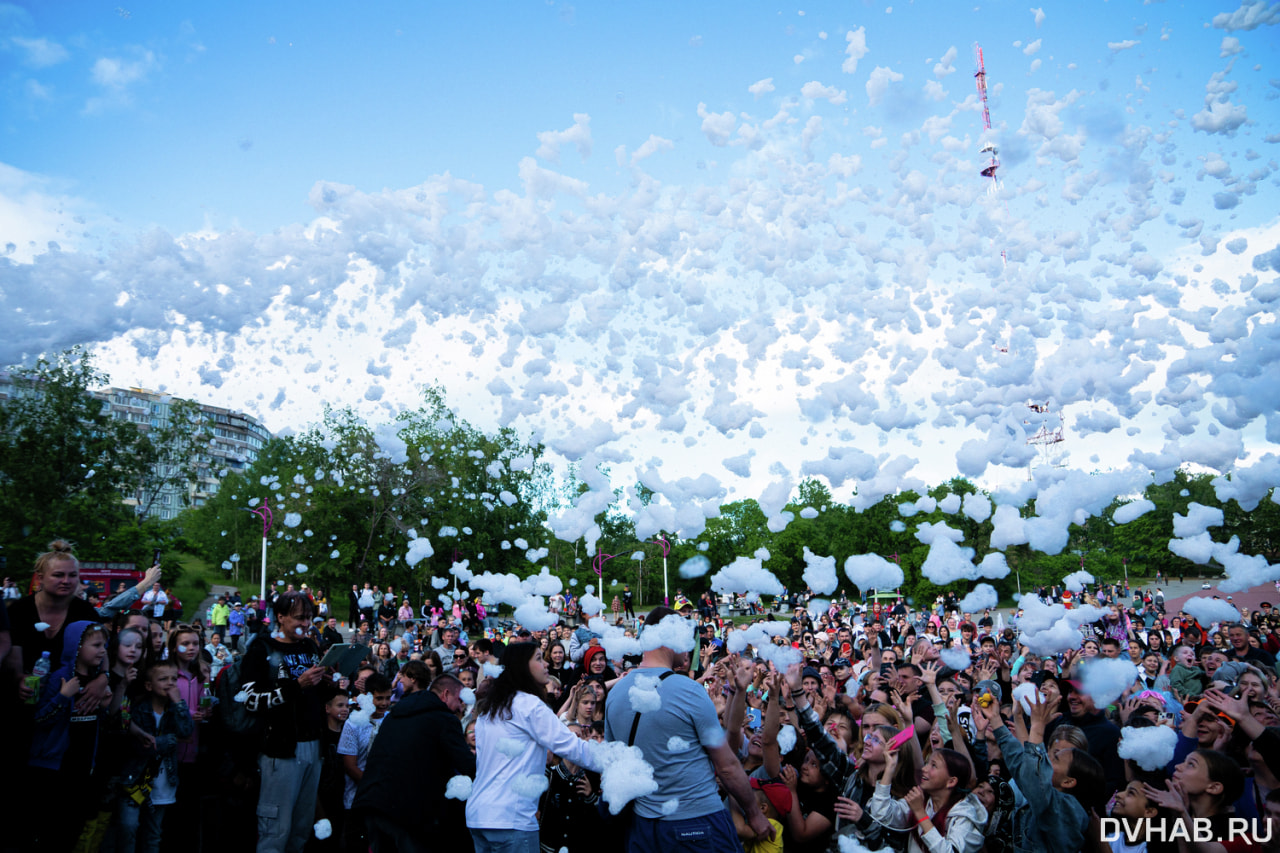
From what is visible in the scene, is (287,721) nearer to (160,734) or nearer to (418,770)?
(160,734)

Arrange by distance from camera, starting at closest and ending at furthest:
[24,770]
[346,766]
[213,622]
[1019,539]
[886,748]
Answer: [24,770] → [886,748] → [346,766] → [1019,539] → [213,622]

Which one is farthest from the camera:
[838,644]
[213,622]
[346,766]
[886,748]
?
[213,622]

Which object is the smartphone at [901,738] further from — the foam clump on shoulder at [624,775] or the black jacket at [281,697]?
the black jacket at [281,697]

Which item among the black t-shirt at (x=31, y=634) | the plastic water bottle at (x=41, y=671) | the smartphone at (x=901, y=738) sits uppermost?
the black t-shirt at (x=31, y=634)

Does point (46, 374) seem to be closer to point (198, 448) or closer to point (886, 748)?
point (198, 448)

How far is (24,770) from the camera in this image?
430cm

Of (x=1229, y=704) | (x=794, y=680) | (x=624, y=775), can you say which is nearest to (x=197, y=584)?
(x=794, y=680)

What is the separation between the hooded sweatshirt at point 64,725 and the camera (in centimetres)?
438

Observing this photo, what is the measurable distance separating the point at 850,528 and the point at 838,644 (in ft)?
112

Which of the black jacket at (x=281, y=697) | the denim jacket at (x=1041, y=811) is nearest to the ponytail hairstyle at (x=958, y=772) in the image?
the denim jacket at (x=1041, y=811)

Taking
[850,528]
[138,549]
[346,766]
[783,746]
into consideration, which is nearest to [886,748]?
[783,746]

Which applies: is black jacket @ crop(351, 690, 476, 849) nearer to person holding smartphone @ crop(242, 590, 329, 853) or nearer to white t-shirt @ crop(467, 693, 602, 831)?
white t-shirt @ crop(467, 693, 602, 831)

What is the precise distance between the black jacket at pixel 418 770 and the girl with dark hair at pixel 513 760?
0.71 ft

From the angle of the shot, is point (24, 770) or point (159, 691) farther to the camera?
point (159, 691)
